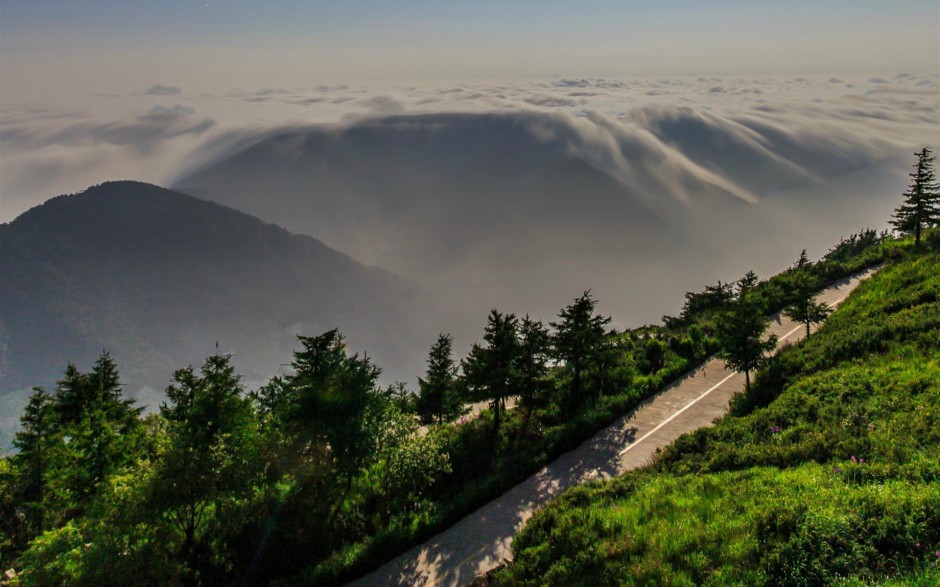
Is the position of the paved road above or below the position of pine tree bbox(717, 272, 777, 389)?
below

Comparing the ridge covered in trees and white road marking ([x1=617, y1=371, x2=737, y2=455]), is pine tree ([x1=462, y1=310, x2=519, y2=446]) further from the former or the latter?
white road marking ([x1=617, y1=371, x2=737, y2=455])

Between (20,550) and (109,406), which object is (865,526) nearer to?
(20,550)

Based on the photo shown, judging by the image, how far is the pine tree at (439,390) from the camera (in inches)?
1542

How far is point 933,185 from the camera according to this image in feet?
171

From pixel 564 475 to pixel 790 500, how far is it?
1089 cm

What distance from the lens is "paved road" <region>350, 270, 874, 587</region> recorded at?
58.8 feet

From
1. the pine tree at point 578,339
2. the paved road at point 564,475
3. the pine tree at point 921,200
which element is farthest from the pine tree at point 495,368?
the pine tree at point 921,200

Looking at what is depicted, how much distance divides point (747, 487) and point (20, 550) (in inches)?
1262

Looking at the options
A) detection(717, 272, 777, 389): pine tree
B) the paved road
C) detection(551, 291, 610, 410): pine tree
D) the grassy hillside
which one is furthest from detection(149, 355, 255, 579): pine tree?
detection(717, 272, 777, 389): pine tree

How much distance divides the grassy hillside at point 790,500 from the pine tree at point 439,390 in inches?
793

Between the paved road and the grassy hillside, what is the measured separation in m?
2.29

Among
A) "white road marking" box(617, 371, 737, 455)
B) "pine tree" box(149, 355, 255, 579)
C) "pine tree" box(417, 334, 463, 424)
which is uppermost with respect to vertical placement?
"pine tree" box(149, 355, 255, 579)

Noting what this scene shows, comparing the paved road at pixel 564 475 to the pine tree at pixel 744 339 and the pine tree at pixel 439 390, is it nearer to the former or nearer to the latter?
the pine tree at pixel 744 339

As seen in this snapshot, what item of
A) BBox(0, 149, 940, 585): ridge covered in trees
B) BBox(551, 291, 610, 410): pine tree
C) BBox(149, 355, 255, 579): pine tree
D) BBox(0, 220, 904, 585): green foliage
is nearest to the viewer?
BBox(0, 220, 904, 585): green foliage
